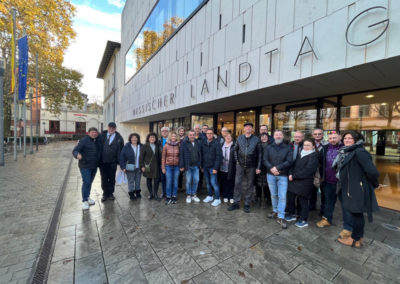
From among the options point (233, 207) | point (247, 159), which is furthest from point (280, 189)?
point (233, 207)

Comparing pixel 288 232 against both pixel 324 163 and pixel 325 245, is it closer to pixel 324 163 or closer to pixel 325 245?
pixel 325 245

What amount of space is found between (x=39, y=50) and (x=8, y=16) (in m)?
2.94

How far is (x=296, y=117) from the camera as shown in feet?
20.8

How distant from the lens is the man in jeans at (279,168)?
11.6 feet

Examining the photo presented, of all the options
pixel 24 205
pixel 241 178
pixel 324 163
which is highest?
pixel 324 163

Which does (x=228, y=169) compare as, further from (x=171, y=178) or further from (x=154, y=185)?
(x=154, y=185)

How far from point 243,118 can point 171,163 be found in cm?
486

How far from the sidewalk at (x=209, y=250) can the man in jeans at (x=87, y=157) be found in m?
0.58

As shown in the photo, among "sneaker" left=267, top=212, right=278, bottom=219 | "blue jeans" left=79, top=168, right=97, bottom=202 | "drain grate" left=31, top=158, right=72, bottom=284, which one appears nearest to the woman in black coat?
"sneaker" left=267, top=212, right=278, bottom=219


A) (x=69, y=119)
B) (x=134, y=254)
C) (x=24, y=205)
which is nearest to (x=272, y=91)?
(x=134, y=254)

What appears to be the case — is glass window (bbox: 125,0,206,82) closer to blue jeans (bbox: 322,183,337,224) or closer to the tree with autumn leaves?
the tree with autumn leaves

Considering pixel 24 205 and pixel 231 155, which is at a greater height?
pixel 231 155

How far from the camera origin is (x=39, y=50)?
1491 centimetres

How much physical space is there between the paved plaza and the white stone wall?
3.17 meters
